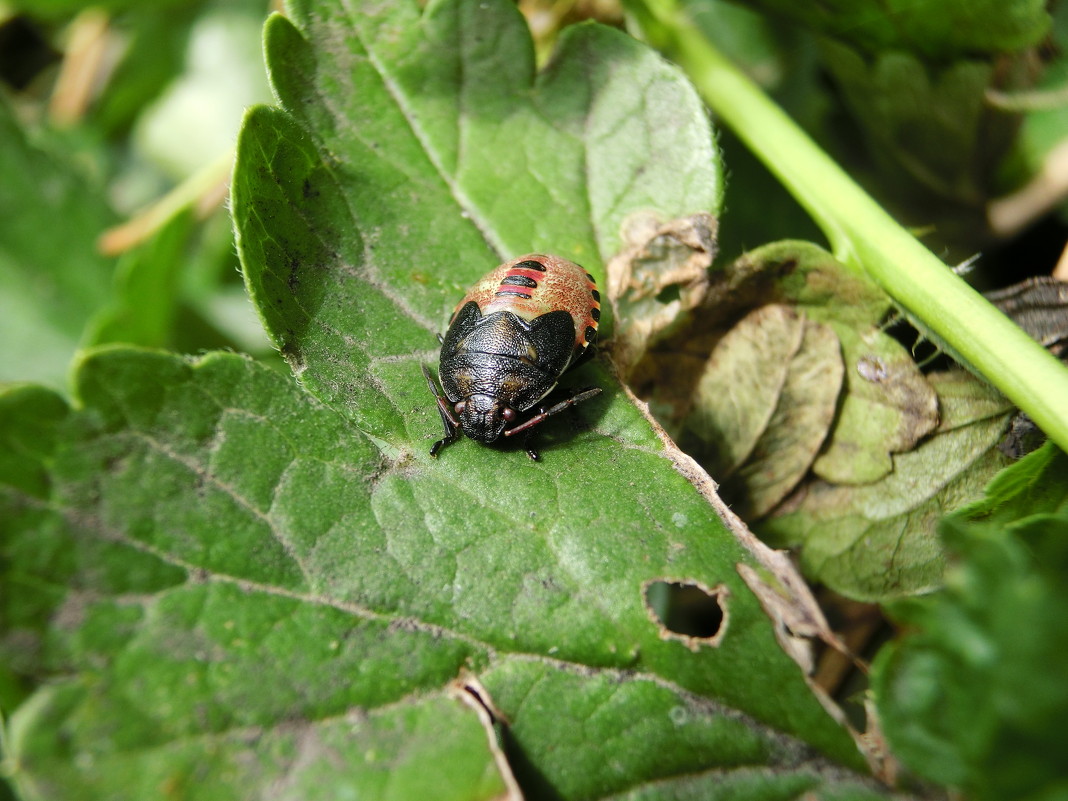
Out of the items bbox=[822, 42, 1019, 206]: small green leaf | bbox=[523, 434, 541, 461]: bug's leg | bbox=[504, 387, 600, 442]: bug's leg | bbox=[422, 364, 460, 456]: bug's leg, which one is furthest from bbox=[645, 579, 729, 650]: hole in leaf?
bbox=[822, 42, 1019, 206]: small green leaf

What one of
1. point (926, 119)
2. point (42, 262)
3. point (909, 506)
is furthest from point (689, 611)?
point (42, 262)

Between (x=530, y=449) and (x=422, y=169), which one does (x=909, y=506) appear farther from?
(x=422, y=169)

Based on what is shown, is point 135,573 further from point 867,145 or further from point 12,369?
point 867,145

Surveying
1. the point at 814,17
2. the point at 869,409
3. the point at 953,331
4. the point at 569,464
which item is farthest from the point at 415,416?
the point at 814,17

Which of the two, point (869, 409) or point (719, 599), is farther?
point (869, 409)

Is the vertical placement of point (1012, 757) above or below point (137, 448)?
below

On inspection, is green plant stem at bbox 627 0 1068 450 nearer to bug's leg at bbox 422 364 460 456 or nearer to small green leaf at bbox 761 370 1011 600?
small green leaf at bbox 761 370 1011 600
